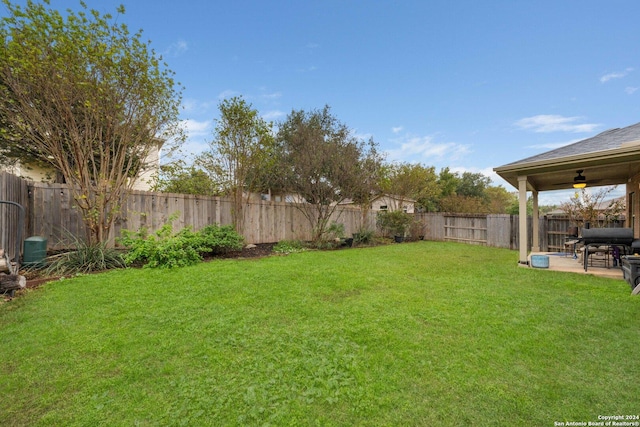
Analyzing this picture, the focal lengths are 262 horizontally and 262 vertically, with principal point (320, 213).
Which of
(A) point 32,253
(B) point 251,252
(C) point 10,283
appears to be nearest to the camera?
(C) point 10,283

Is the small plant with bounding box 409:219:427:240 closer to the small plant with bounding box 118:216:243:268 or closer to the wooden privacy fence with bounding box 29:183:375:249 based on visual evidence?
the wooden privacy fence with bounding box 29:183:375:249

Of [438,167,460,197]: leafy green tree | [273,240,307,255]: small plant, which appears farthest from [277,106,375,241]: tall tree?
[438,167,460,197]: leafy green tree

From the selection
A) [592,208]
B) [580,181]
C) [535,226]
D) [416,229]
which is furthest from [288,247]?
[592,208]

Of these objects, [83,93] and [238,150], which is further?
[238,150]

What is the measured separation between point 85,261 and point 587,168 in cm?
1106

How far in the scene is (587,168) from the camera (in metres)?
6.33

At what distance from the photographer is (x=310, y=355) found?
227 centimetres

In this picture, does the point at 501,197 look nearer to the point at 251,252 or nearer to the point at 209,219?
the point at 251,252

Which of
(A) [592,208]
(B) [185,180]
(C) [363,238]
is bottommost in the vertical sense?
(C) [363,238]

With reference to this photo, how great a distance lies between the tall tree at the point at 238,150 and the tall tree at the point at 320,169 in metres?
1.29

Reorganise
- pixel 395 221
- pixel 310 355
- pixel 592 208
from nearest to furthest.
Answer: pixel 310 355 < pixel 592 208 < pixel 395 221

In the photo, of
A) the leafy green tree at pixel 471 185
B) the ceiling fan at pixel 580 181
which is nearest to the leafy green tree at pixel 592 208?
the ceiling fan at pixel 580 181

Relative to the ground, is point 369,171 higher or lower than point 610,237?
higher

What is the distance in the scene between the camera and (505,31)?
7871mm
